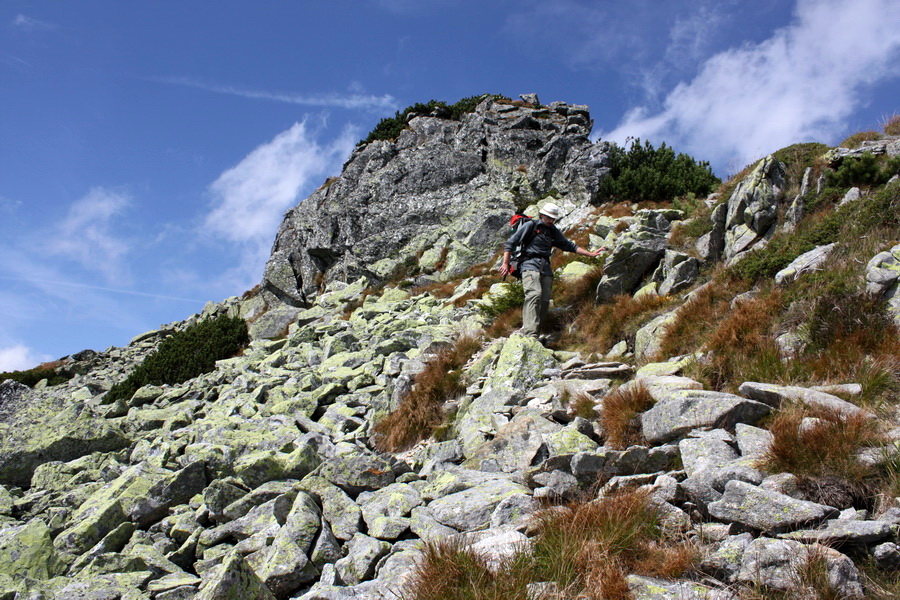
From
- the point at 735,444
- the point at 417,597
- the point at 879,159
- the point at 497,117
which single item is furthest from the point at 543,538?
the point at 497,117

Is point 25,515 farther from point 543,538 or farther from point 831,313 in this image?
point 831,313

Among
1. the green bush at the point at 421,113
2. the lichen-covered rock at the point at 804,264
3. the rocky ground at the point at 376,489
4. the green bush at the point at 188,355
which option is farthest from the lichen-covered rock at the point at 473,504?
the green bush at the point at 421,113

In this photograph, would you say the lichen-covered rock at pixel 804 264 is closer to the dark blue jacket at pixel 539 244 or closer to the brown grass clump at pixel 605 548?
the dark blue jacket at pixel 539 244

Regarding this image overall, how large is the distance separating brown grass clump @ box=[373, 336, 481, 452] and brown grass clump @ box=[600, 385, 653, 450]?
3.49 meters

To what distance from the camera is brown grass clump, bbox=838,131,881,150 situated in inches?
454

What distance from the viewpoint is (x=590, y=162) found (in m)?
25.0

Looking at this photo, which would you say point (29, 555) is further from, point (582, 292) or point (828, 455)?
point (582, 292)

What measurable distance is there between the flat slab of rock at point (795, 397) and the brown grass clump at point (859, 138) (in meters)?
8.96

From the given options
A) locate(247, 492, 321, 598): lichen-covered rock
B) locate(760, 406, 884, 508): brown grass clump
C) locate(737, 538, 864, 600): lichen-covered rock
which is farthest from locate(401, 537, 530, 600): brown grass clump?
locate(760, 406, 884, 508): brown grass clump

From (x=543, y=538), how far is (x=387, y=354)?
369 inches

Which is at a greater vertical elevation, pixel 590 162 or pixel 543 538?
pixel 590 162

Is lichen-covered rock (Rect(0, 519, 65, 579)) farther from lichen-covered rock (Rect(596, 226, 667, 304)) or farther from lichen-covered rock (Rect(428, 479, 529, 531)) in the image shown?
lichen-covered rock (Rect(596, 226, 667, 304))

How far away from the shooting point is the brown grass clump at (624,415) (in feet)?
18.9

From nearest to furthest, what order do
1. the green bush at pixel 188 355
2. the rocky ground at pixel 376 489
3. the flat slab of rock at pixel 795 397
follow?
1. the rocky ground at pixel 376 489
2. the flat slab of rock at pixel 795 397
3. the green bush at pixel 188 355
